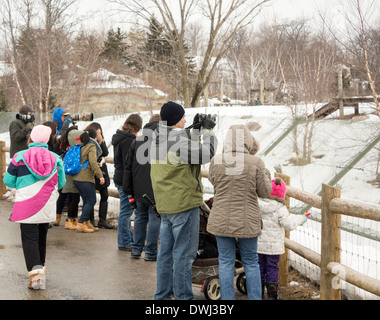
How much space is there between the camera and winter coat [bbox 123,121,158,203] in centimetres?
589

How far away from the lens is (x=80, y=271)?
5.79 m

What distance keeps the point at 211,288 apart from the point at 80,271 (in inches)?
69.4

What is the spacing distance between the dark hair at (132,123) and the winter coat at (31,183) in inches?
64.2

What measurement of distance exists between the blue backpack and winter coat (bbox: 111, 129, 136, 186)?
2.89 ft

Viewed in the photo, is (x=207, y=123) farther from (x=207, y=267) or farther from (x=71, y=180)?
(x=71, y=180)

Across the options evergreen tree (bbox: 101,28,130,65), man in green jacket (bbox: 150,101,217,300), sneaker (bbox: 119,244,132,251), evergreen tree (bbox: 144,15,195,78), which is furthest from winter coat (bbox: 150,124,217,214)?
evergreen tree (bbox: 101,28,130,65)

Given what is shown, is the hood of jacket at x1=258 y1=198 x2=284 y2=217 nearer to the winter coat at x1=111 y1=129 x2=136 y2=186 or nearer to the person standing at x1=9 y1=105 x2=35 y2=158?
the winter coat at x1=111 y1=129 x2=136 y2=186

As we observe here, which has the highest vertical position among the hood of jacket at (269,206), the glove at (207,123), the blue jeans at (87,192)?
the glove at (207,123)

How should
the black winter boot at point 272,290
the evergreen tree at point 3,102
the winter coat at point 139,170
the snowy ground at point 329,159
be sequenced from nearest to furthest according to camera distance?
the black winter boot at point 272,290 → the winter coat at point 139,170 → the snowy ground at point 329,159 → the evergreen tree at point 3,102

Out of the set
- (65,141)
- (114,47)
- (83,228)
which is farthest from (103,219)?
(114,47)

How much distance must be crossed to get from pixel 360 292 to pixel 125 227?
3235 mm

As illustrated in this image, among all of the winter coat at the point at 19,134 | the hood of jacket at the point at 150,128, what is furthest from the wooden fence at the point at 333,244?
the winter coat at the point at 19,134

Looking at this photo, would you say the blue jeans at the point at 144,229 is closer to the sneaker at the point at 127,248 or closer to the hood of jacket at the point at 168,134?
the sneaker at the point at 127,248

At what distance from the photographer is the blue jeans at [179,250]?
4387 mm
